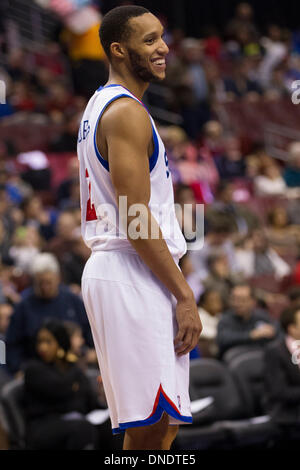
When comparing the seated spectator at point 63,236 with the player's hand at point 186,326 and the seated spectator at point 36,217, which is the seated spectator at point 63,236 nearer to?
the seated spectator at point 36,217

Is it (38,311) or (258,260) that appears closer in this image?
(38,311)

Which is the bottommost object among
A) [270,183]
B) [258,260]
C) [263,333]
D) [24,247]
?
[263,333]

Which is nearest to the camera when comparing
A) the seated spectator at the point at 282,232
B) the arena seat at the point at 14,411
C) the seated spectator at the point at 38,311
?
the arena seat at the point at 14,411

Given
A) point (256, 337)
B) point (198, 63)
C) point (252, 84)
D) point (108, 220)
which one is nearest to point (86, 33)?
point (198, 63)

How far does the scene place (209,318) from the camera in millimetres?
7492

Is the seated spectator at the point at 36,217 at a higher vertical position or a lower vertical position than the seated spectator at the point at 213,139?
lower

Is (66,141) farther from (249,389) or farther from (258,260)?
(249,389)

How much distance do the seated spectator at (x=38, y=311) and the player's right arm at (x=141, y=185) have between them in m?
3.73

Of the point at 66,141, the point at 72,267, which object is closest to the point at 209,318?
the point at 72,267

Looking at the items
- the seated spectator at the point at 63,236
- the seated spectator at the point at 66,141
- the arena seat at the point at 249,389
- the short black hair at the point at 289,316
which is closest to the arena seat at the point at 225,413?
the arena seat at the point at 249,389

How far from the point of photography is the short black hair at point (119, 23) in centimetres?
280

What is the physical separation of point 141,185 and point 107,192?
176mm

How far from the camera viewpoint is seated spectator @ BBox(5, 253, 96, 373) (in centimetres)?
628

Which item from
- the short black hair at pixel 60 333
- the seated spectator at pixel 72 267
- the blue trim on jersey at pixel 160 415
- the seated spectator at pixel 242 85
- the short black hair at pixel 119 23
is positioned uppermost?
the seated spectator at pixel 242 85
